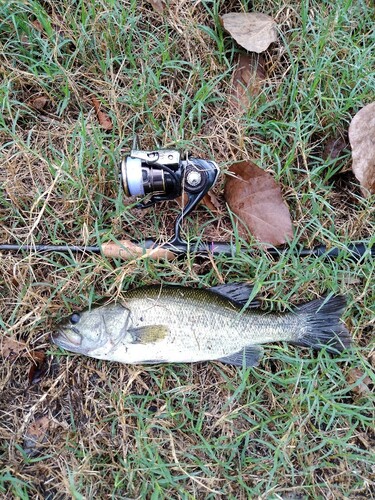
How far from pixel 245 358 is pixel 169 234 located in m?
0.93

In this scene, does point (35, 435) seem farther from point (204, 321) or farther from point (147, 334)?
point (204, 321)

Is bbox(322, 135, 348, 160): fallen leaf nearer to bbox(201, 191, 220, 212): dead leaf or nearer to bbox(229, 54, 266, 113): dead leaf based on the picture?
bbox(229, 54, 266, 113): dead leaf

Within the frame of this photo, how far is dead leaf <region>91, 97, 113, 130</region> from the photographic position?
11.4ft

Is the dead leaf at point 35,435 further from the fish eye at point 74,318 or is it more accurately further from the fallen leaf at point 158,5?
the fallen leaf at point 158,5

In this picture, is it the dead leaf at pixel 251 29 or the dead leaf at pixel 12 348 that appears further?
the dead leaf at pixel 251 29

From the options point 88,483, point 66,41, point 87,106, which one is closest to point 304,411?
point 88,483

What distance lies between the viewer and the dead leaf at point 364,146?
3.25 metres

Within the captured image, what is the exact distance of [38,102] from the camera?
11.5 ft

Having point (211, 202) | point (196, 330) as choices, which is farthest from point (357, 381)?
point (211, 202)

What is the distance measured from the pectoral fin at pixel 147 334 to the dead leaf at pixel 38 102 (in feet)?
5.55

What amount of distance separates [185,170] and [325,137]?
1.07m

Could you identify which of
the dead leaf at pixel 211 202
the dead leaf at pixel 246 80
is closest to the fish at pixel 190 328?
the dead leaf at pixel 211 202

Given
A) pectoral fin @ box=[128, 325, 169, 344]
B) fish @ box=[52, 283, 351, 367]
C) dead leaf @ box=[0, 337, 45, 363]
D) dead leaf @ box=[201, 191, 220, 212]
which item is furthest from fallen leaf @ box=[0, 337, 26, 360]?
dead leaf @ box=[201, 191, 220, 212]

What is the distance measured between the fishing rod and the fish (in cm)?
25
